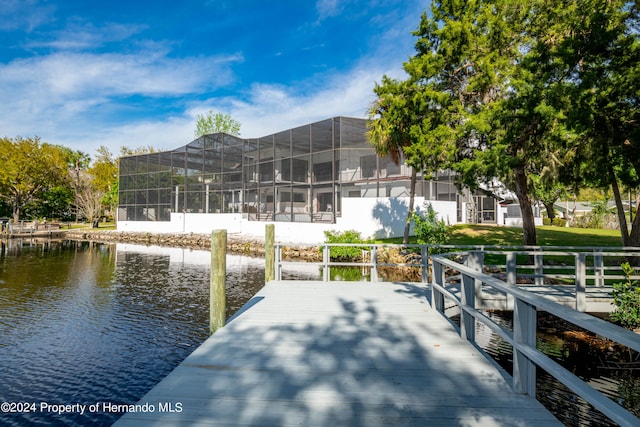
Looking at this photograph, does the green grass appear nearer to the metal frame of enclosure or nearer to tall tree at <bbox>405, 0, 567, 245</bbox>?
the metal frame of enclosure

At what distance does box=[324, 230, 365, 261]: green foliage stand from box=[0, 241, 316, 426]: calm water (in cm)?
420

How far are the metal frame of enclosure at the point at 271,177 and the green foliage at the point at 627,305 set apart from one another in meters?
14.9

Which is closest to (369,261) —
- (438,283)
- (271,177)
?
(438,283)

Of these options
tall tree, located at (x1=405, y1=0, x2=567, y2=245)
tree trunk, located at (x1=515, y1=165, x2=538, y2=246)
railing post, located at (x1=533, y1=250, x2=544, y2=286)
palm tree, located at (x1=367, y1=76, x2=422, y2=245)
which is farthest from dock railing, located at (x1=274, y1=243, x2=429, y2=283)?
palm tree, located at (x1=367, y1=76, x2=422, y2=245)

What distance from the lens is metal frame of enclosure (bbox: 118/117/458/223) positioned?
23.3 metres

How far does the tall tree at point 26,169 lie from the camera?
40594 millimetres

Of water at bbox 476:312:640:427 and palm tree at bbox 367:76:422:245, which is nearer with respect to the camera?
water at bbox 476:312:640:427

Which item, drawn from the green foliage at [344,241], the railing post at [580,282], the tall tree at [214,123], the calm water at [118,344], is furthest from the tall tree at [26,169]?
the railing post at [580,282]

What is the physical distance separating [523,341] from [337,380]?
5.43 ft

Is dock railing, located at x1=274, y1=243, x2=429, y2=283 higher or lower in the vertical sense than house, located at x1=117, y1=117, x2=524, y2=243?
lower

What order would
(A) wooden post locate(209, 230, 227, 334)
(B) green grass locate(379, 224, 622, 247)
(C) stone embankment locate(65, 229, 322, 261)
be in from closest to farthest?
(A) wooden post locate(209, 230, 227, 334), (B) green grass locate(379, 224, 622, 247), (C) stone embankment locate(65, 229, 322, 261)

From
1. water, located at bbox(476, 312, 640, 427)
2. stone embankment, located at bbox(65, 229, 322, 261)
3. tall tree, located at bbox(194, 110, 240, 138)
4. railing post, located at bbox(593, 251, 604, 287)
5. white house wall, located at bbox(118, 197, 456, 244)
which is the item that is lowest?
water, located at bbox(476, 312, 640, 427)

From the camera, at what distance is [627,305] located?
264 inches

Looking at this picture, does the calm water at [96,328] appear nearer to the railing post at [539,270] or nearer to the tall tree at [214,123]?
the railing post at [539,270]
